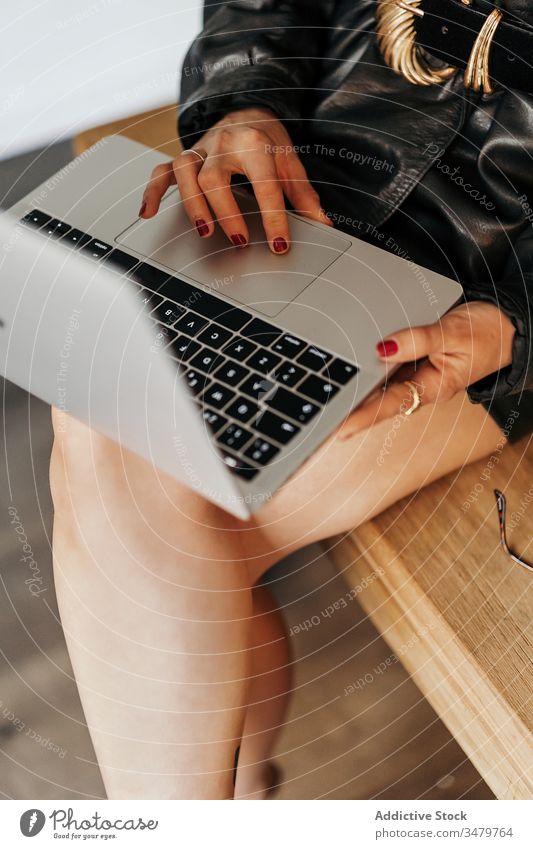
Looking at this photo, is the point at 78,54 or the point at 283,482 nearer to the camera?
the point at 283,482

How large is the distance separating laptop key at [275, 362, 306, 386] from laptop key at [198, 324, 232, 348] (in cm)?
3

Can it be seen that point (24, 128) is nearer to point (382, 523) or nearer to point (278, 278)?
point (278, 278)

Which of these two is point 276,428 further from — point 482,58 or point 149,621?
point 482,58

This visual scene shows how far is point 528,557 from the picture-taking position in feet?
1.29

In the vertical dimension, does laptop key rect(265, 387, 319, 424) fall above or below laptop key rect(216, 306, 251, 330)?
below

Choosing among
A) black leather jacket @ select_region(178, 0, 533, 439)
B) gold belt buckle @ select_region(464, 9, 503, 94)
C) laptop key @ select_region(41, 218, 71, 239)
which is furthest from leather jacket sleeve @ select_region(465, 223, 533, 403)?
laptop key @ select_region(41, 218, 71, 239)

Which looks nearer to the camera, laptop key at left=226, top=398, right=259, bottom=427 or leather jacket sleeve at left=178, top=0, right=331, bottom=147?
laptop key at left=226, top=398, right=259, bottom=427

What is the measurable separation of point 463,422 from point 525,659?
0.12m

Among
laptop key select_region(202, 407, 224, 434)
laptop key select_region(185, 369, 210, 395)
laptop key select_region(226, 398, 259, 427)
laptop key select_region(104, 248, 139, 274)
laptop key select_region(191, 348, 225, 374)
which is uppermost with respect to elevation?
laptop key select_region(104, 248, 139, 274)

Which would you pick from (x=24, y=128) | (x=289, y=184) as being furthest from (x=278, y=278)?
(x=24, y=128)

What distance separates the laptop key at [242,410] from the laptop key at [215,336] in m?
0.03

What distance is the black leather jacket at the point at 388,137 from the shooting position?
0.40 metres

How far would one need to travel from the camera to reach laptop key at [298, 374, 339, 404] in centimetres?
33

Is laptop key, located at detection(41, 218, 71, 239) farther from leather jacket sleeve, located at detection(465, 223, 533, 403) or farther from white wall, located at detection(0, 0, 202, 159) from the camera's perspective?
leather jacket sleeve, located at detection(465, 223, 533, 403)
